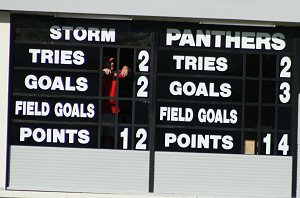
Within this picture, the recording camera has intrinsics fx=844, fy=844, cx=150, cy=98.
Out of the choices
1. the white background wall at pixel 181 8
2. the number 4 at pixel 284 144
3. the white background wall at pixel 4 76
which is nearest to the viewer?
the white background wall at pixel 181 8

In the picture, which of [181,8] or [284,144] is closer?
[181,8]

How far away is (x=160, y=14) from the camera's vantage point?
40.3 feet

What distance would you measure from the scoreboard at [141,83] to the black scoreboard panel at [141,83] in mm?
15

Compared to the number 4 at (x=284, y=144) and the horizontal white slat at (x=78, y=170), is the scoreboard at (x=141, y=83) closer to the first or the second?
the horizontal white slat at (x=78, y=170)

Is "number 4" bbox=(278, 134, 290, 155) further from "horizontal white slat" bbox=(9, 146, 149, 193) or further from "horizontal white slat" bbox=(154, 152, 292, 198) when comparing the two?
"horizontal white slat" bbox=(9, 146, 149, 193)

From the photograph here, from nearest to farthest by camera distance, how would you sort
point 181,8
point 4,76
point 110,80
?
point 181,8
point 4,76
point 110,80

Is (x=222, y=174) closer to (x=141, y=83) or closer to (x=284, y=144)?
(x=284, y=144)

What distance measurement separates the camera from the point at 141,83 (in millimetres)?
12594

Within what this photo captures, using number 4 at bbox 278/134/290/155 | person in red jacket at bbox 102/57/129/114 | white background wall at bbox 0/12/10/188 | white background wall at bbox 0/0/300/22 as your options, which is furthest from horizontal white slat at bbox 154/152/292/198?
white background wall at bbox 0/12/10/188

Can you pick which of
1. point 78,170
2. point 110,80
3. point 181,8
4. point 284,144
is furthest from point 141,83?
point 284,144

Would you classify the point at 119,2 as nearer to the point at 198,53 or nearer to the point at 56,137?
the point at 198,53

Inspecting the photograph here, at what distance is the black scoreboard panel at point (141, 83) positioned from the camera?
12578 millimetres

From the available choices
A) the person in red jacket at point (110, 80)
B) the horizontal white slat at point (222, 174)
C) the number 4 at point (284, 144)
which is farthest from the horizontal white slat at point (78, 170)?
the number 4 at point (284, 144)

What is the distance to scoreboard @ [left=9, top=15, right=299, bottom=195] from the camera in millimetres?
12570
